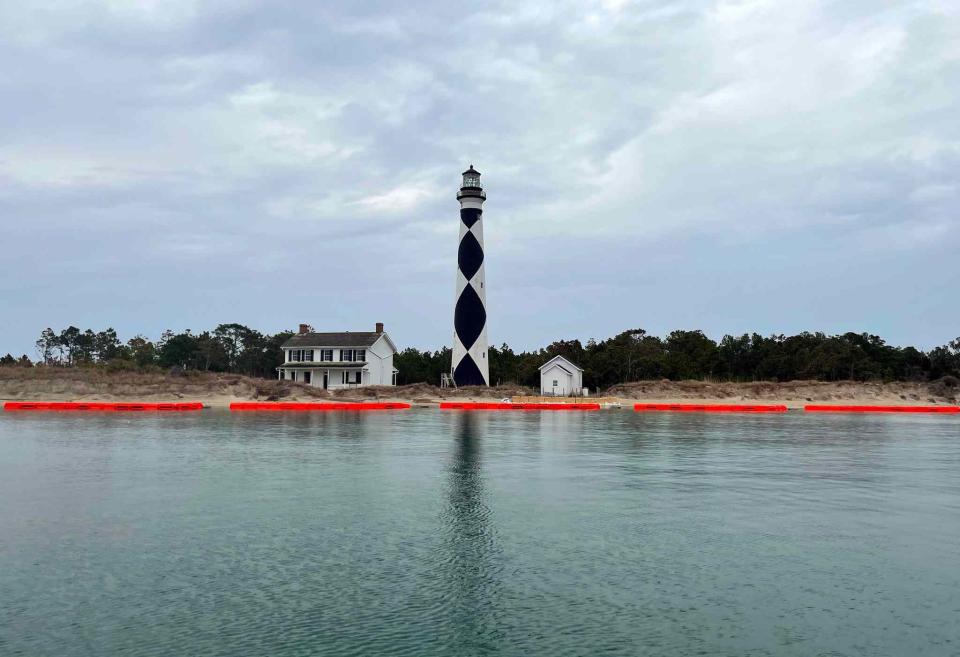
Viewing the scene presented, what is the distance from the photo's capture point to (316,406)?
194ft

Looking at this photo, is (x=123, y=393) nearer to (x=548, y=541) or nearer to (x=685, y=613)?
(x=548, y=541)

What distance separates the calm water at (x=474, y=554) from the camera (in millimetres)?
9242

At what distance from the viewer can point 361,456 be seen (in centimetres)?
2688

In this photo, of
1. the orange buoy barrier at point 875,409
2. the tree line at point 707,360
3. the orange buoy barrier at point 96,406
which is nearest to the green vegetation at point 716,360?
the tree line at point 707,360

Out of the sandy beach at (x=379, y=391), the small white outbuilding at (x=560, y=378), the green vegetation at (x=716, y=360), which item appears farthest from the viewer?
the green vegetation at (x=716, y=360)

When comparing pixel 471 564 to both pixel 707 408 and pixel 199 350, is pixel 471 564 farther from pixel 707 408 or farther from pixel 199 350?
pixel 199 350

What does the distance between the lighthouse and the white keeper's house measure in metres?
9.86

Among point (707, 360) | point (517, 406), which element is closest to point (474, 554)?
point (517, 406)

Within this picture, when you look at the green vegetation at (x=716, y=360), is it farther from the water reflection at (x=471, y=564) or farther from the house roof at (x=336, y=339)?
the water reflection at (x=471, y=564)

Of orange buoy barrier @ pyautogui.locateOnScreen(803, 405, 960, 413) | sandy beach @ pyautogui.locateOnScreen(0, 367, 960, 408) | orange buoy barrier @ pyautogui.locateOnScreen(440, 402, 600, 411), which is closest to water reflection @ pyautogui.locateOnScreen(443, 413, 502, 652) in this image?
orange buoy barrier @ pyautogui.locateOnScreen(440, 402, 600, 411)

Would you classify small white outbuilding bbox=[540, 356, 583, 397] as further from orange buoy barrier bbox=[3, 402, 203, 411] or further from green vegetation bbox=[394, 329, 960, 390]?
orange buoy barrier bbox=[3, 402, 203, 411]

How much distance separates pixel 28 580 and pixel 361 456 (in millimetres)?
15916

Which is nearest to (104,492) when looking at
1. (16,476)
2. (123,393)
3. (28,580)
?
(16,476)

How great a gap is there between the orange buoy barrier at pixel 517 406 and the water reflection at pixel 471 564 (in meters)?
37.1
